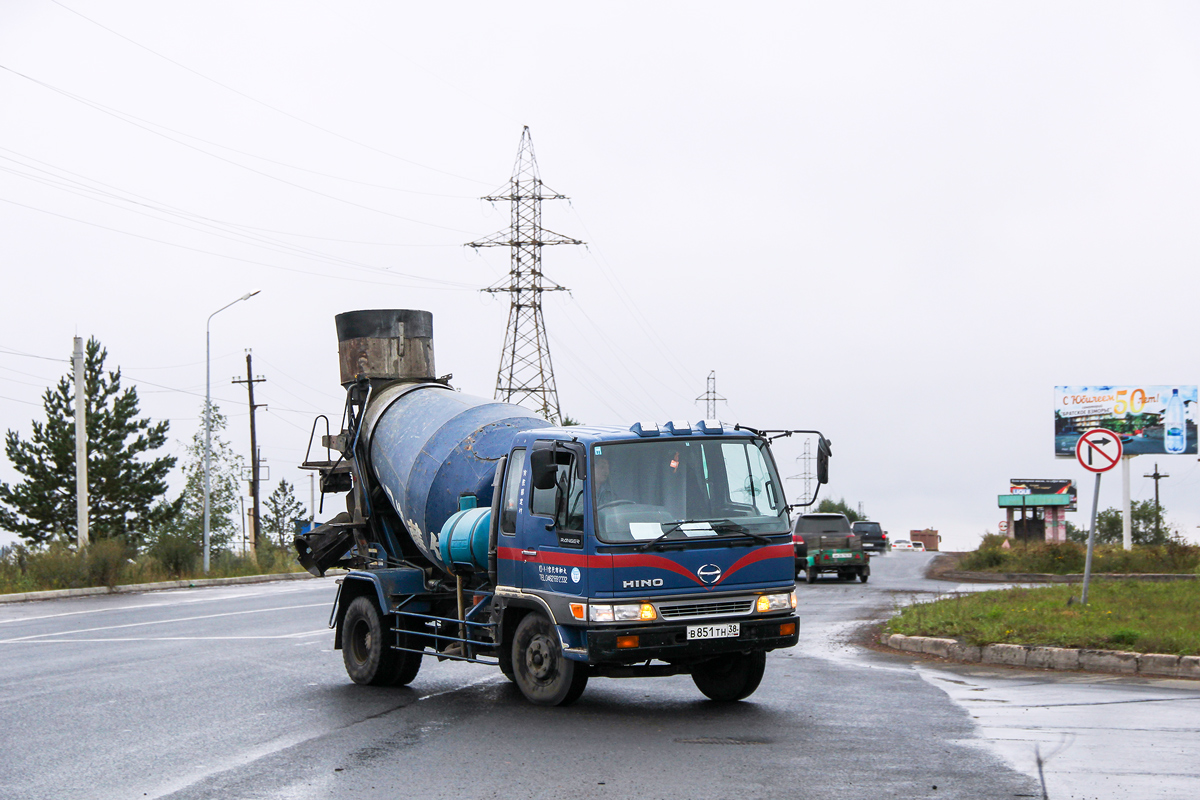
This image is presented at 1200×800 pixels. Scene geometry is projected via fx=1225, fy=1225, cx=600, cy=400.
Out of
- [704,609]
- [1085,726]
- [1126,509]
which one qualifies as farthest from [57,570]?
[1126,509]

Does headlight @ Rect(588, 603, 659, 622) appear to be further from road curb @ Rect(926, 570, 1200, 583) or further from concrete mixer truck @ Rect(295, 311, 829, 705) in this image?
road curb @ Rect(926, 570, 1200, 583)

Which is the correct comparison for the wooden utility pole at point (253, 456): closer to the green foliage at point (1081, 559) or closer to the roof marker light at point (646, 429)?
the green foliage at point (1081, 559)

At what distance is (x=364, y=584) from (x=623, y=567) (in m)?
3.85

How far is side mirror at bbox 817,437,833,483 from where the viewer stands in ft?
33.3

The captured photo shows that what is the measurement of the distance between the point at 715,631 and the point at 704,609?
19 cm

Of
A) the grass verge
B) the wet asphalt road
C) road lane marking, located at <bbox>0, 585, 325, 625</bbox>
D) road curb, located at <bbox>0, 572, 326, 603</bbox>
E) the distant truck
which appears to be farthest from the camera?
the distant truck

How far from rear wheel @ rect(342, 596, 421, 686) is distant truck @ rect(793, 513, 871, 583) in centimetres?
2319

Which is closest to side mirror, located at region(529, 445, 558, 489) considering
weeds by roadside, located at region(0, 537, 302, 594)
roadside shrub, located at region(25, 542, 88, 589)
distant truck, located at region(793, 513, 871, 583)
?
weeds by roadside, located at region(0, 537, 302, 594)

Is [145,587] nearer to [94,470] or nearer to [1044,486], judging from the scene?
[94,470]

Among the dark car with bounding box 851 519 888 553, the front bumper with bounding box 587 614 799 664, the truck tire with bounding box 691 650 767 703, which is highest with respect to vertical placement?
the front bumper with bounding box 587 614 799 664

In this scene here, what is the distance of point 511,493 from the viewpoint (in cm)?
1050

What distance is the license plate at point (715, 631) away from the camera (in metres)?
9.36

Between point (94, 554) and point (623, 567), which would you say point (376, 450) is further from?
point (94, 554)

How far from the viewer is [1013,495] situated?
69.2 metres
